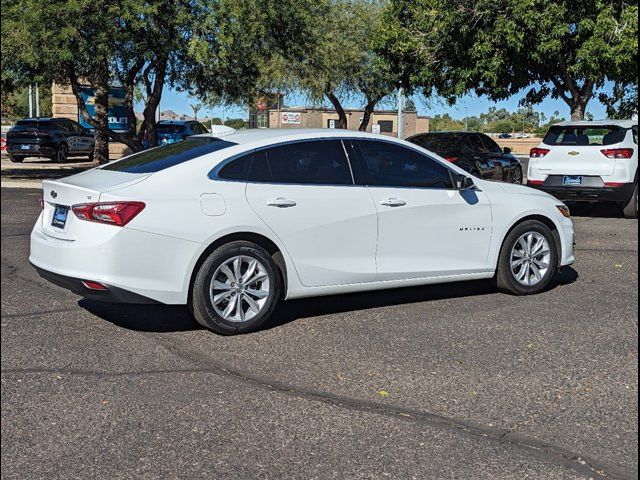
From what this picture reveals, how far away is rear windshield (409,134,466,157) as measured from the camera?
56.3 ft

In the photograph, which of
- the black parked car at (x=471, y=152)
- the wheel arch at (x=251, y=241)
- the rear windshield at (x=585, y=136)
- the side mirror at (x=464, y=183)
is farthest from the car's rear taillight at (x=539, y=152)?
the wheel arch at (x=251, y=241)

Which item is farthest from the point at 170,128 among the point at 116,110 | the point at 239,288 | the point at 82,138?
the point at 239,288

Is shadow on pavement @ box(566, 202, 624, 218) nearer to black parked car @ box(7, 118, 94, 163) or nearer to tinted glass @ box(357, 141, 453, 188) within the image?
tinted glass @ box(357, 141, 453, 188)

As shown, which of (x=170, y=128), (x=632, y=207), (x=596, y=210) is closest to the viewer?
(x=632, y=207)

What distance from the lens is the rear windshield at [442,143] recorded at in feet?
56.3

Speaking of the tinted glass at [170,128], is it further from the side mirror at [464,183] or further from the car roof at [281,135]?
the side mirror at [464,183]

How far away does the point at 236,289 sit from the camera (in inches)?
230

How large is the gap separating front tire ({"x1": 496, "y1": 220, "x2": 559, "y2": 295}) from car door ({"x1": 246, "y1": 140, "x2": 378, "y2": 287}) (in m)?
1.52

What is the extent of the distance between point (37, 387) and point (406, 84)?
18.7 metres

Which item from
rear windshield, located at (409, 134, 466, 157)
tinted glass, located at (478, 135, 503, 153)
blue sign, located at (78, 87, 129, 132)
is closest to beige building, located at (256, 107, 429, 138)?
blue sign, located at (78, 87, 129, 132)

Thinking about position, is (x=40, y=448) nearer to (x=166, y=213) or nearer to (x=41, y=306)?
(x=166, y=213)

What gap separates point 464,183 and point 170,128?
82.7 ft

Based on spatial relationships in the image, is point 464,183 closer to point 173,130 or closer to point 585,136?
point 585,136

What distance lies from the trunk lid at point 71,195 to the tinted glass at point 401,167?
1974 millimetres
